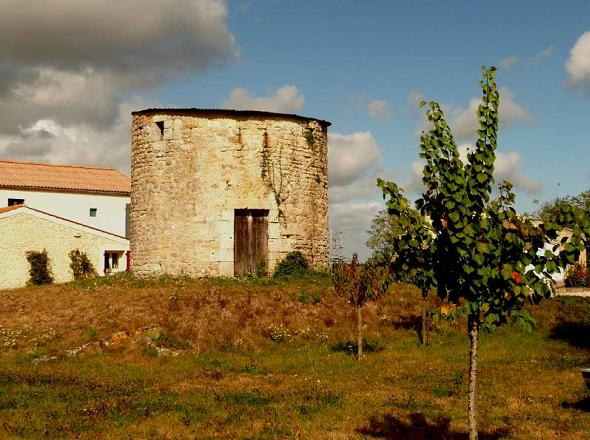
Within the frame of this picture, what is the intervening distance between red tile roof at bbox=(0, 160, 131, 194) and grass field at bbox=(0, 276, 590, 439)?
1944 cm

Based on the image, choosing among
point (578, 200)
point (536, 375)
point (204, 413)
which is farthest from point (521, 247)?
point (578, 200)

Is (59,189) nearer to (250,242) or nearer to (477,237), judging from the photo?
(250,242)

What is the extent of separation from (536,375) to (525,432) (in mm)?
4964

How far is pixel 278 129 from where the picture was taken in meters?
23.9

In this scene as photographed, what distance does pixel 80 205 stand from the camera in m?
40.9

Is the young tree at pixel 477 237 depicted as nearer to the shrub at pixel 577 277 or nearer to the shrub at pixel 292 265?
the shrub at pixel 292 265

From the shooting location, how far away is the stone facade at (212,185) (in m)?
22.8

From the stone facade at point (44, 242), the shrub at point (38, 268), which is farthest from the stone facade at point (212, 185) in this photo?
the stone facade at point (44, 242)

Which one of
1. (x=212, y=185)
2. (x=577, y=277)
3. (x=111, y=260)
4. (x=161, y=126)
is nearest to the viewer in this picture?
(x=212, y=185)

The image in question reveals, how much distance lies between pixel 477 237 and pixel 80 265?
97.6ft

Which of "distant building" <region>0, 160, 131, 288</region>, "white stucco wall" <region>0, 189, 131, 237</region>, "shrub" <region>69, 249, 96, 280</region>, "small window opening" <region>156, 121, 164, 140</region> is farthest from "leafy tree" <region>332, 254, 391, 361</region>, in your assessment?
"white stucco wall" <region>0, 189, 131, 237</region>

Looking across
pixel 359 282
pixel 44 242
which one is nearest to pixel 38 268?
pixel 44 242

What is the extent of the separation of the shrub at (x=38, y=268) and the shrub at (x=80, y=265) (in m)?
1.38

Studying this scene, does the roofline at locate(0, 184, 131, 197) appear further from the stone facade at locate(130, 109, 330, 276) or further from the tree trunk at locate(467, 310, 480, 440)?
the tree trunk at locate(467, 310, 480, 440)
